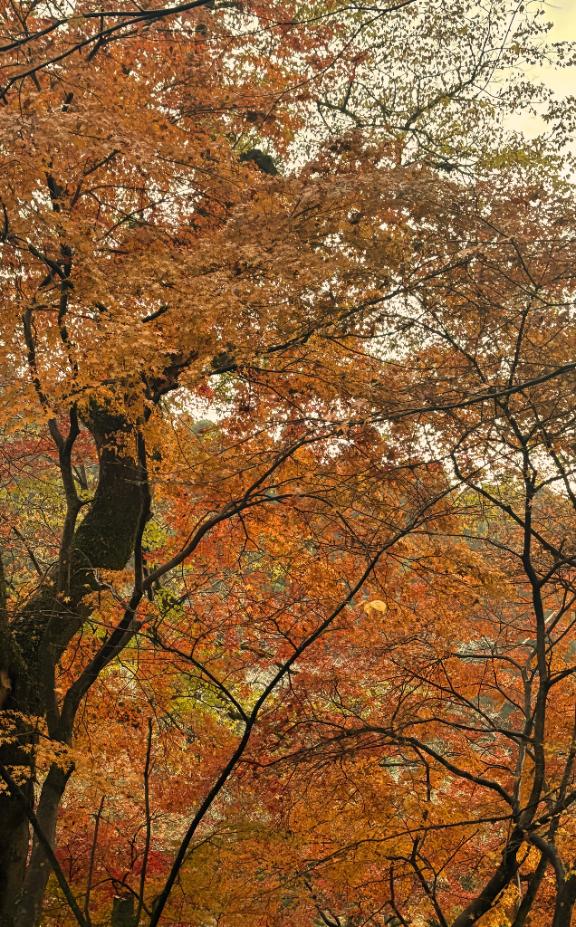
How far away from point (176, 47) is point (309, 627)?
22.7 feet

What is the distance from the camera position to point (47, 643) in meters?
7.50

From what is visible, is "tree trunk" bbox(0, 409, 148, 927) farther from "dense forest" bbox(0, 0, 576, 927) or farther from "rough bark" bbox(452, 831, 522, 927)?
"rough bark" bbox(452, 831, 522, 927)

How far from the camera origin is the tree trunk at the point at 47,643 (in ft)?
22.4

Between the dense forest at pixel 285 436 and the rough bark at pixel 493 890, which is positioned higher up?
the dense forest at pixel 285 436

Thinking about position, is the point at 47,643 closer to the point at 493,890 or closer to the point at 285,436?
the point at 285,436

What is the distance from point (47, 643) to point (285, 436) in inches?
124

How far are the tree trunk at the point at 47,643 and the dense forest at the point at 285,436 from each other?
37 mm

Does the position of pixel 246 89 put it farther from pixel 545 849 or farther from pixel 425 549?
pixel 545 849

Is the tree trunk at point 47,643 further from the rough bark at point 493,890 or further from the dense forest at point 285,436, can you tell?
the rough bark at point 493,890

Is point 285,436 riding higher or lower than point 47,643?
higher

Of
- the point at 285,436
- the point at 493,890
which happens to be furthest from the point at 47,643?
the point at 493,890

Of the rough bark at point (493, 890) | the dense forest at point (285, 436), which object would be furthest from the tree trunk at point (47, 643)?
the rough bark at point (493, 890)

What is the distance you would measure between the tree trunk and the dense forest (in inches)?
1.5

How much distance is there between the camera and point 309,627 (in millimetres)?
9078
